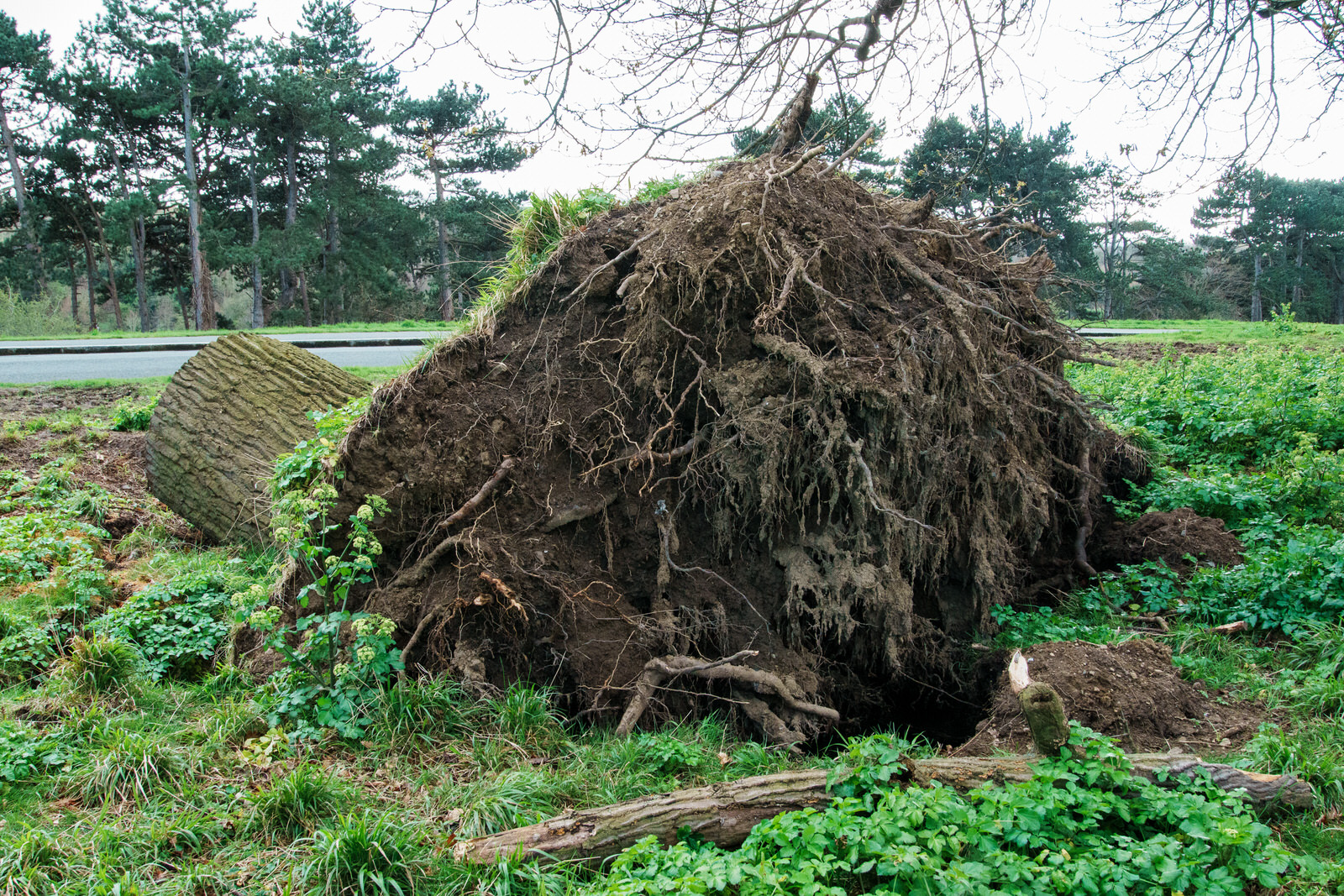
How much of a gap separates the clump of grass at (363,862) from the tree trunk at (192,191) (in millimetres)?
25935

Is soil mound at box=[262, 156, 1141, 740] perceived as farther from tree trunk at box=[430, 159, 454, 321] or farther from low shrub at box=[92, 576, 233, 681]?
tree trunk at box=[430, 159, 454, 321]

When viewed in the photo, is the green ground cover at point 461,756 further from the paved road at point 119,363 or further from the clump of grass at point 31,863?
the paved road at point 119,363

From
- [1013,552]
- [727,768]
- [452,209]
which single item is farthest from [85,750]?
[452,209]

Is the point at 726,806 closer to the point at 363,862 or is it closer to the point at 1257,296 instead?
the point at 363,862

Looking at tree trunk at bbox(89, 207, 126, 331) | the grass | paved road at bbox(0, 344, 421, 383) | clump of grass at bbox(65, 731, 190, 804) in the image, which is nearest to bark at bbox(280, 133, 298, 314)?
tree trunk at bbox(89, 207, 126, 331)

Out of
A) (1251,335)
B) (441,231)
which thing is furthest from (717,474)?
(441,231)

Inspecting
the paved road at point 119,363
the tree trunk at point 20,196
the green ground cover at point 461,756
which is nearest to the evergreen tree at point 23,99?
the tree trunk at point 20,196

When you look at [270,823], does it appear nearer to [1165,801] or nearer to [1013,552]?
[1165,801]

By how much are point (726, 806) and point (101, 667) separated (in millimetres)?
3223

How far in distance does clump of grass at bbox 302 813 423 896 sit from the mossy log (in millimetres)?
3499

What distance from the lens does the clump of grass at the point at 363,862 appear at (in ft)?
8.45

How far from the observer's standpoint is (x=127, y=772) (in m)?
3.15

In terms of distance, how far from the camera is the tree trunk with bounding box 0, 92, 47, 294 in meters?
24.2

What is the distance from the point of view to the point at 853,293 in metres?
4.66
